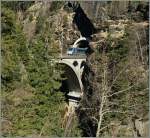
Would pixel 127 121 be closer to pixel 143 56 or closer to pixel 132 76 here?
pixel 132 76

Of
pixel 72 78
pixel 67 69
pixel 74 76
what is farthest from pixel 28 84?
pixel 72 78

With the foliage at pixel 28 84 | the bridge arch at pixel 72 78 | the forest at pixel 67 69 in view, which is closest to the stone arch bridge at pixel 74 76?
the bridge arch at pixel 72 78

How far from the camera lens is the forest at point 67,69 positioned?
18953 mm

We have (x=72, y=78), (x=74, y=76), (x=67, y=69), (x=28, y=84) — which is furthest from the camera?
(x=72, y=78)

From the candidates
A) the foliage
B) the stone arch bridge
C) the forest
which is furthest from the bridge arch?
the foliage

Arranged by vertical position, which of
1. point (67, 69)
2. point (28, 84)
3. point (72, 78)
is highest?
point (67, 69)

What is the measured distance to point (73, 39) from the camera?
1289 inches

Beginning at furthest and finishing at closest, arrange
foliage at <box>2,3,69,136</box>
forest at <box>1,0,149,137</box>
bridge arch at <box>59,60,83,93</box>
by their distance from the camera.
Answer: bridge arch at <box>59,60,83,93</box> < forest at <box>1,0,149,137</box> < foliage at <box>2,3,69,136</box>

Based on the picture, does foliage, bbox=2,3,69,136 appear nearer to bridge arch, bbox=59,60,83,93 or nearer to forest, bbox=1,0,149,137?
forest, bbox=1,0,149,137

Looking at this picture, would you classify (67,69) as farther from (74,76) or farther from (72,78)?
(72,78)

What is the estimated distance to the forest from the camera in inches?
746

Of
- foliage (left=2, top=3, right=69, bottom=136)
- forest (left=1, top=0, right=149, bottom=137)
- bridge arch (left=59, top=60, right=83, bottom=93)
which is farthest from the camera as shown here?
bridge arch (left=59, top=60, right=83, bottom=93)

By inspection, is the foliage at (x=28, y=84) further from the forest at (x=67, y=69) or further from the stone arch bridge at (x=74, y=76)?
the stone arch bridge at (x=74, y=76)

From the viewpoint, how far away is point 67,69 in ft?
99.9
